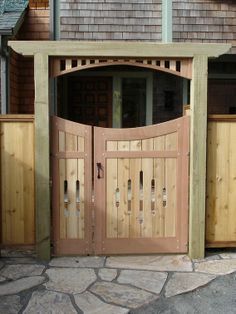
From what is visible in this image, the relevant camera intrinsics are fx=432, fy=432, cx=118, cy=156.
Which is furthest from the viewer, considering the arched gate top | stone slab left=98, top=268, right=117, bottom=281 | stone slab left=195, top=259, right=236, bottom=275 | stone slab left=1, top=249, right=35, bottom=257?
stone slab left=1, top=249, right=35, bottom=257

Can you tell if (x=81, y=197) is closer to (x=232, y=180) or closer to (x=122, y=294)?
(x=122, y=294)

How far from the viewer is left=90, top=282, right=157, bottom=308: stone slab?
3781mm

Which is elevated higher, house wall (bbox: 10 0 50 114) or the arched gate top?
house wall (bbox: 10 0 50 114)

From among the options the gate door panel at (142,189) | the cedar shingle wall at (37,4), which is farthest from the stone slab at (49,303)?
the cedar shingle wall at (37,4)

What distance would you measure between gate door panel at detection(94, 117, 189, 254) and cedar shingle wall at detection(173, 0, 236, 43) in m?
4.35

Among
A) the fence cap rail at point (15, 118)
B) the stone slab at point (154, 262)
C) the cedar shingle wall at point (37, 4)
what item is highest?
the cedar shingle wall at point (37, 4)

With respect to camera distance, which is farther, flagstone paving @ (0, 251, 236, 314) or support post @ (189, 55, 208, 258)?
support post @ (189, 55, 208, 258)

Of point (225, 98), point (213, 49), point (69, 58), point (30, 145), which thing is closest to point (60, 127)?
point (30, 145)

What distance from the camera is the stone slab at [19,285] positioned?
4.00m

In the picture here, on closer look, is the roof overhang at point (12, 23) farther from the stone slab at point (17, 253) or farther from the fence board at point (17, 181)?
the stone slab at point (17, 253)

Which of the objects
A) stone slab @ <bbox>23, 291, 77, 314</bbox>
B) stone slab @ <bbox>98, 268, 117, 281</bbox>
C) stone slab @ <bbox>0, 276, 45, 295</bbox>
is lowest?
stone slab @ <bbox>23, 291, 77, 314</bbox>

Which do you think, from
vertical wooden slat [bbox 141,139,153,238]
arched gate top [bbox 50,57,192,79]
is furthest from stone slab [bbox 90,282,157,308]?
arched gate top [bbox 50,57,192,79]

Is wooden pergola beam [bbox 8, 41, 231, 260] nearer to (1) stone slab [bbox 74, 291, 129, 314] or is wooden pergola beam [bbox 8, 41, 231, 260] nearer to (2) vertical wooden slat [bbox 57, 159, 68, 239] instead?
(2) vertical wooden slat [bbox 57, 159, 68, 239]

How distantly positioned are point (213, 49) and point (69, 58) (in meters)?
1.57
